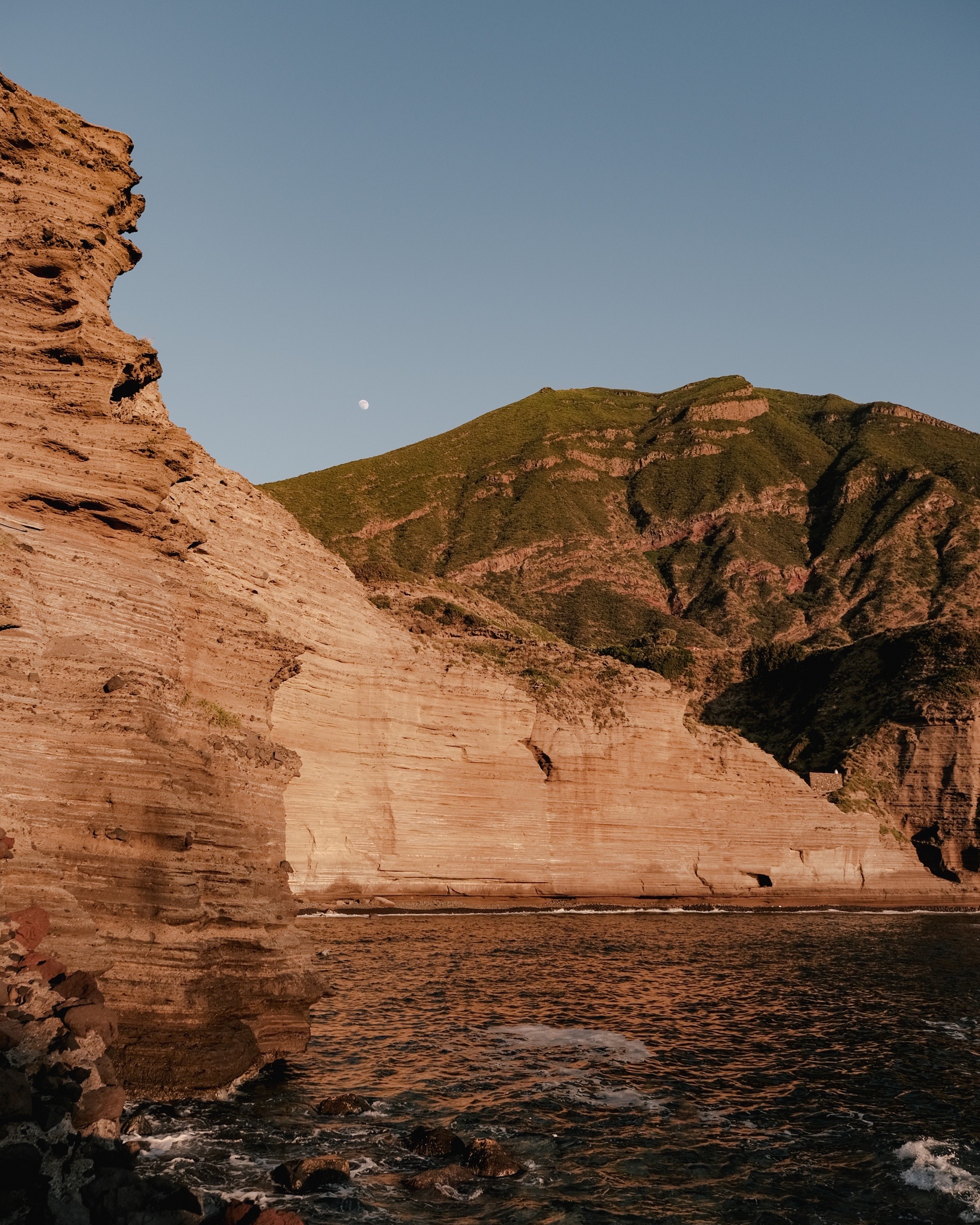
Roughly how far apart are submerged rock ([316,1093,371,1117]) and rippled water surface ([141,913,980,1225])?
238 millimetres

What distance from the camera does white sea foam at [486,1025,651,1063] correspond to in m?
19.2

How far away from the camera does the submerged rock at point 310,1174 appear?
12.1 meters

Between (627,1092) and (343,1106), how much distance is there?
4.85 m

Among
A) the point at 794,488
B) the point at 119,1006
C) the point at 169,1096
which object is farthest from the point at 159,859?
the point at 794,488

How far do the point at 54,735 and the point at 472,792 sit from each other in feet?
97.4

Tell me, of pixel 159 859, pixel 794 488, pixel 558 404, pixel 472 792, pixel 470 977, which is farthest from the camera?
pixel 558 404

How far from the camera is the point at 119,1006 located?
14.2 metres

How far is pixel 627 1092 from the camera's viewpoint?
16656 millimetres

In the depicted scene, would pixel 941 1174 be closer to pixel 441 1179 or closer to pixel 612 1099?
pixel 612 1099

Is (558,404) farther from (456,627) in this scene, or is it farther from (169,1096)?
(169,1096)

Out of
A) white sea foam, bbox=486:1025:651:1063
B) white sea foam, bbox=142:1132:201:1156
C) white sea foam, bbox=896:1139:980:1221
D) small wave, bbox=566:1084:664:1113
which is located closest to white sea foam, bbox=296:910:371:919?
white sea foam, bbox=486:1025:651:1063

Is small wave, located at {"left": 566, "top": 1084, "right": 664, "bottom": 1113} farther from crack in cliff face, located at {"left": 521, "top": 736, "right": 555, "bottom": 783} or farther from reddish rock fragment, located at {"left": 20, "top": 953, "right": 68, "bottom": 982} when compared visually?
crack in cliff face, located at {"left": 521, "top": 736, "right": 555, "bottom": 783}

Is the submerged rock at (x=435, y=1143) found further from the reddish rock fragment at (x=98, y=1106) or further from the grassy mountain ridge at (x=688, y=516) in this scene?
the grassy mountain ridge at (x=688, y=516)

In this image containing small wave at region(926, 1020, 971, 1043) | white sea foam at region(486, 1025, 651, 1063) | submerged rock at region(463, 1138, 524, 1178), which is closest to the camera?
submerged rock at region(463, 1138, 524, 1178)
